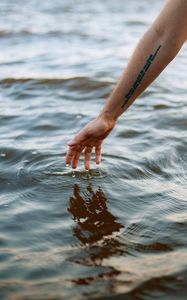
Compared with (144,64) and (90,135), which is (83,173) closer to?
(90,135)

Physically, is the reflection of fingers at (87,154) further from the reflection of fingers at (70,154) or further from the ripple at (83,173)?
the ripple at (83,173)

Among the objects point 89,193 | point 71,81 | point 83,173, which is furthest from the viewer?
point 71,81

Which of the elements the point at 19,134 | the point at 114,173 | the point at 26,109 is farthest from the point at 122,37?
the point at 114,173

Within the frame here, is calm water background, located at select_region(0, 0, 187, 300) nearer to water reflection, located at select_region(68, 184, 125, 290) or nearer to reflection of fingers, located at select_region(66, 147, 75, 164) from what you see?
water reflection, located at select_region(68, 184, 125, 290)

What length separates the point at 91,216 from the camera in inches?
111

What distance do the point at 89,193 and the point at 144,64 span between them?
3.13ft

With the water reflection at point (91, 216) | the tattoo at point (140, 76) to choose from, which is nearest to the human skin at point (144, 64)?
the tattoo at point (140, 76)

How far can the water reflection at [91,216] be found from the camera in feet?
8.55

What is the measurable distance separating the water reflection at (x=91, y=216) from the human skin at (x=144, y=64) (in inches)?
10.4

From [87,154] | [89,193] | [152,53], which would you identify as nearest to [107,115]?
[87,154]

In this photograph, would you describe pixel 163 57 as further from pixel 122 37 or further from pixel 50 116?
pixel 122 37

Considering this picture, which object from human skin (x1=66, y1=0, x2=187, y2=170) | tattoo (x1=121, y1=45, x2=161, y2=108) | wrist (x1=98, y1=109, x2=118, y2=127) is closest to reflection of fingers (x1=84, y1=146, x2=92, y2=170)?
human skin (x1=66, y1=0, x2=187, y2=170)

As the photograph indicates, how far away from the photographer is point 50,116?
4.64m

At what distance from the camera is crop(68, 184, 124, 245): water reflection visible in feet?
8.55
